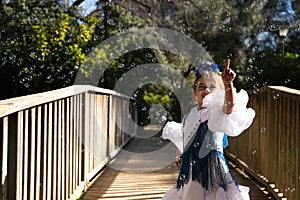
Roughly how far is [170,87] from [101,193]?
12.4 meters

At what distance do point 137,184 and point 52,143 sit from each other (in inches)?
71.1

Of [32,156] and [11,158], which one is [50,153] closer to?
[32,156]

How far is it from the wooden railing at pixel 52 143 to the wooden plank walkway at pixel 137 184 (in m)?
0.13

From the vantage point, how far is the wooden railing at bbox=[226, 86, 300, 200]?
3348mm

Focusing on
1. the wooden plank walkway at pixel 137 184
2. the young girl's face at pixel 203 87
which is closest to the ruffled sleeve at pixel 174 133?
the young girl's face at pixel 203 87

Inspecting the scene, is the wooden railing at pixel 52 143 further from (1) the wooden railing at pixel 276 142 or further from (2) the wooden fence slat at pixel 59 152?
(1) the wooden railing at pixel 276 142

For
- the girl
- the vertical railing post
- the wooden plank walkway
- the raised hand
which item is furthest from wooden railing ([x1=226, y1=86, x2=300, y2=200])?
the vertical railing post

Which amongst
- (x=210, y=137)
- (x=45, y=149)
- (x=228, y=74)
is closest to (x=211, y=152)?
(x=210, y=137)

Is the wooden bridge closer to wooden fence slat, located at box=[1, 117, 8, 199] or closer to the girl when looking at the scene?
wooden fence slat, located at box=[1, 117, 8, 199]

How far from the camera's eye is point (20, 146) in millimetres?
2398

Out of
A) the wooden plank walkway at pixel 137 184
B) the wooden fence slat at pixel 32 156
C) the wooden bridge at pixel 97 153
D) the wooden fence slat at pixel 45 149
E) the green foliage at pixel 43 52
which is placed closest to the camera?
the wooden bridge at pixel 97 153

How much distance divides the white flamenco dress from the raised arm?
36 mm

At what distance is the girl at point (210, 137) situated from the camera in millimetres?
2674

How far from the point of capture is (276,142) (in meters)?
3.97
